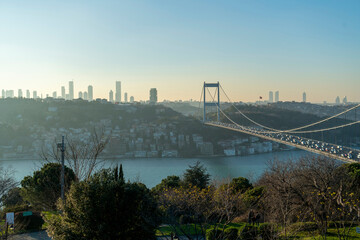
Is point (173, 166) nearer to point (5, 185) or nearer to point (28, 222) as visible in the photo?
point (5, 185)

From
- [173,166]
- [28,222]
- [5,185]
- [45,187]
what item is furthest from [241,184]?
[173,166]

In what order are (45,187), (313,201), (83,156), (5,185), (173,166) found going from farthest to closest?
(173,166) < (83,156) < (45,187) < (5,185) < (313,201)

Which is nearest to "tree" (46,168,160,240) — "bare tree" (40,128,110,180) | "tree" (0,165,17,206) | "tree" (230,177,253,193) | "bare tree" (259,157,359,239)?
"bare tree" (40,128,110,180)

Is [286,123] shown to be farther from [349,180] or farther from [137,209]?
[137,209]

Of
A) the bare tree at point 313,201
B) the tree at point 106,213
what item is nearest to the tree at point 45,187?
the tree at point 106,213

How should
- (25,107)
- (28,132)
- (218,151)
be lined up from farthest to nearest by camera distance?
(25,107) → (28,132) → (218,151)

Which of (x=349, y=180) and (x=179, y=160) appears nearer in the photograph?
(x=349, y=180)

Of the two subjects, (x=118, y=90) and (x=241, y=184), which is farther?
(x=118, y=90)

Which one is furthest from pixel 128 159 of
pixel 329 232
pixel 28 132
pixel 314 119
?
pixel 329 232
